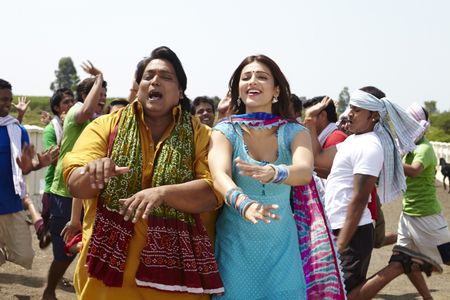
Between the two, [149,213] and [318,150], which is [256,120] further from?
[318,150]

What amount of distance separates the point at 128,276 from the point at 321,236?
101cm

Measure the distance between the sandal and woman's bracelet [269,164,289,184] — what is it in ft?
9.71

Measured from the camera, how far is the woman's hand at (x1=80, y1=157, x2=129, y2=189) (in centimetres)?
310

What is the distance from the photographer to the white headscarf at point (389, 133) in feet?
17.1

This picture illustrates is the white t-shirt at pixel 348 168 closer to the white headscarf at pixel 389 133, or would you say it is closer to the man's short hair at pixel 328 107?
the white headscarf at pixel 389 133

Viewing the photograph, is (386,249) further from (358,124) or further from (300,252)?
(300,252)

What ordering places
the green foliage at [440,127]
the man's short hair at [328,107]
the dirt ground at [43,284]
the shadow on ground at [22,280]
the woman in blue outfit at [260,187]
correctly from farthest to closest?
1. the green foliage at [440,127]
2. the shadow on ground at [22,280]
3. the dirt ground at [43,284]
4. the man's short hair at [328,107]
5. the woman in blue outfit at [260,187]

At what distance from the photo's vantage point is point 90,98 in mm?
5656

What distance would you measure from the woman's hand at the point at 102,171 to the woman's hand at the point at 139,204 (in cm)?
12

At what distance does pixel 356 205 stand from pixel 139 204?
2149 mm

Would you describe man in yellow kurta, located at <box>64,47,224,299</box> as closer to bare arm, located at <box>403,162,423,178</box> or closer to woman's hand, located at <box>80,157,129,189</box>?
woman's hand, located at <box>80,157,129,189</box>

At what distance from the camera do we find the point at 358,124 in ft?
17.2

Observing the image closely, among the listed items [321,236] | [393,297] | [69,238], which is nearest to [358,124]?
[321,236]

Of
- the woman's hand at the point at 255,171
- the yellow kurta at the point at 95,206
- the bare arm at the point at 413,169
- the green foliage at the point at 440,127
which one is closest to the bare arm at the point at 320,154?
the bare arm at the point at 413,169
